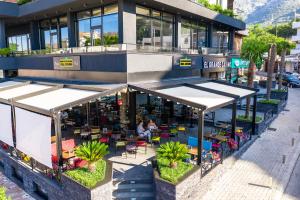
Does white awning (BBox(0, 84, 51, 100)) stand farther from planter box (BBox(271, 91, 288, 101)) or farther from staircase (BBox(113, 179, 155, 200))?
planter box (BBox(271, 91, 288, 101))

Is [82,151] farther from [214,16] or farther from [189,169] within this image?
[214,16]

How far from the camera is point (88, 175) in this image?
31.9 ft

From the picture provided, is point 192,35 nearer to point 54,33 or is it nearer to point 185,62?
point 185,62

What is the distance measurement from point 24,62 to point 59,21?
15.9 ft

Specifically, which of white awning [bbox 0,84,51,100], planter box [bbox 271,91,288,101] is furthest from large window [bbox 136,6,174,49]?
planter box [bbox 271,91,288,101]

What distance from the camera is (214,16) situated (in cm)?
2480

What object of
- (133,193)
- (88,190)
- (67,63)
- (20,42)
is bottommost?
(133,193)

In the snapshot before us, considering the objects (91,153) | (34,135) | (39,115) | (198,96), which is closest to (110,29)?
(198,96)

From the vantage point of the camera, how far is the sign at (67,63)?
1753cm

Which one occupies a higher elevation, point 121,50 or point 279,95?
point 121,50

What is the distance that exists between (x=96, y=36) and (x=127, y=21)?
3.36 metres

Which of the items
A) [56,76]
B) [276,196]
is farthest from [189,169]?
[56,76]

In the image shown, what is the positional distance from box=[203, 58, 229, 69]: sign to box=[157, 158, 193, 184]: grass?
13715 mm

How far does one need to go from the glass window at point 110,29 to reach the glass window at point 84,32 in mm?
1916
